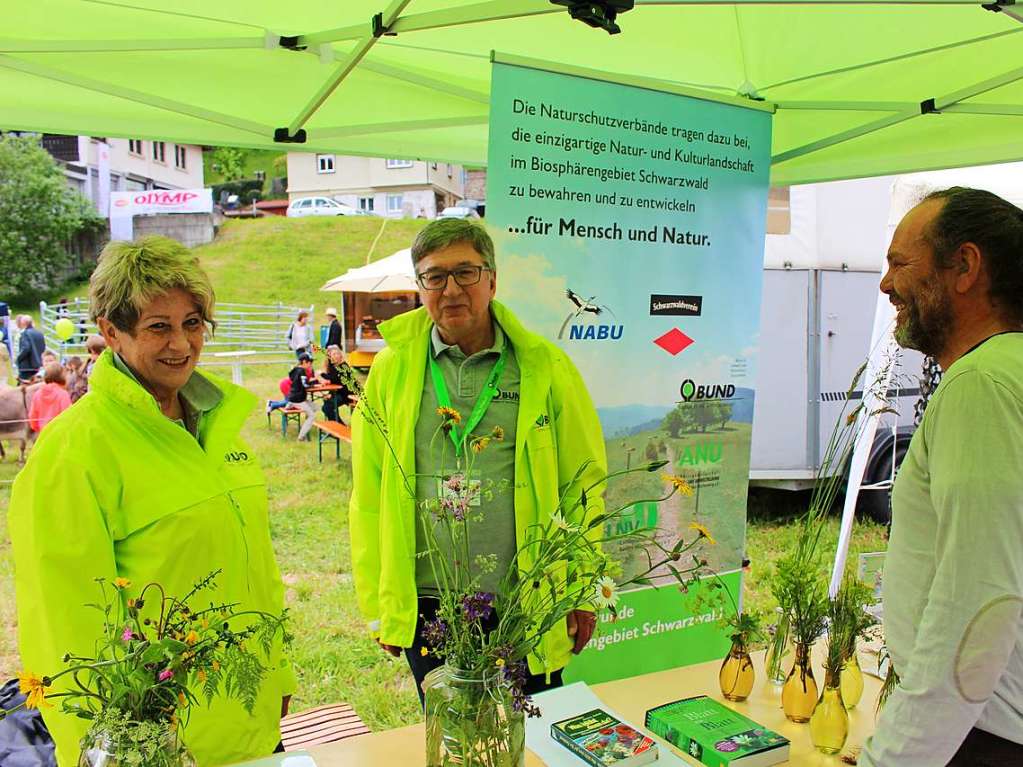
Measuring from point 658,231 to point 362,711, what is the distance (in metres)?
2.67

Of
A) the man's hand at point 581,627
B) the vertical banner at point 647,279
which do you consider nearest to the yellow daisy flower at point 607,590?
the man's hand at point 581,627

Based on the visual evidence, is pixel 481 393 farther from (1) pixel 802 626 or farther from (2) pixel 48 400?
(2) pixel 48 400

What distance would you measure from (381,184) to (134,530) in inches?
1070

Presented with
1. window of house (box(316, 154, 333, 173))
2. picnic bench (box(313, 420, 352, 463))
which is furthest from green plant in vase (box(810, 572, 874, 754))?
window of house (box(316, 154, 333, 173))

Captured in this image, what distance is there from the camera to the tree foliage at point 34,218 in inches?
719

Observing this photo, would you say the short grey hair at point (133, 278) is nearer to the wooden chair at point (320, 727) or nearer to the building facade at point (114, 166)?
the wooden chair at point (320, 727)

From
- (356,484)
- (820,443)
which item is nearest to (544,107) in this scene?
(356,484)

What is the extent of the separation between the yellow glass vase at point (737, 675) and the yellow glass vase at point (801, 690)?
97mm

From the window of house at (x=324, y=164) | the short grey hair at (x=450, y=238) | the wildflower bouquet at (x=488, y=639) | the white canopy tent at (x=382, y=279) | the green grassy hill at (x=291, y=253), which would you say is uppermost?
the window of house at (x=324, y=164)

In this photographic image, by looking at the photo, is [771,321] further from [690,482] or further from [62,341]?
[62,341]

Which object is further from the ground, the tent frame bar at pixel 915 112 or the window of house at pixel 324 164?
the window of house at pixel 324 164

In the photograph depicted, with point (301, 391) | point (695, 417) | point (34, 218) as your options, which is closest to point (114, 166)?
point (34, 218)

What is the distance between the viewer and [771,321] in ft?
19.9

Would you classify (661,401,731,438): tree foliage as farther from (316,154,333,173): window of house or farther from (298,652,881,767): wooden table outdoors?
(316,154,333,173): window of house
